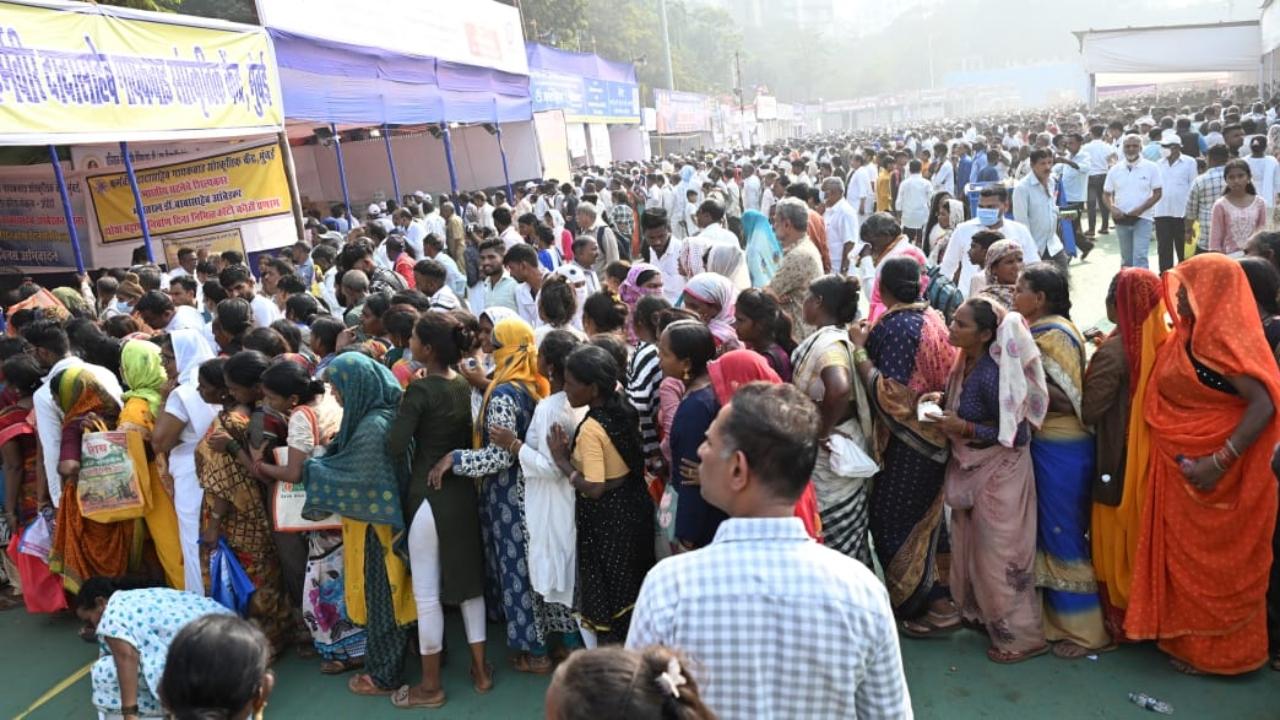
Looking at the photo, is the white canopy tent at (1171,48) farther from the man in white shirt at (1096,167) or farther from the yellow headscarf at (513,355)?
the yellow headscarf at (513,355)

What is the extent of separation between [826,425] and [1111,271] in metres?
8.18

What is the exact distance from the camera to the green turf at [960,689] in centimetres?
302

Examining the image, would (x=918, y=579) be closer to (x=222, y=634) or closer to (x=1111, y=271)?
(x=222, y=634)

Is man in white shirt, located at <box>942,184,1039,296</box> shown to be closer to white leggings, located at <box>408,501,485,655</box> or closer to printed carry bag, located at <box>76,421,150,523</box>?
white leggings, located at <box>408,501,485,655</box>

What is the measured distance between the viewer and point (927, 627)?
3.57m

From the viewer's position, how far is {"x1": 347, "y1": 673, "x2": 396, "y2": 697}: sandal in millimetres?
3600

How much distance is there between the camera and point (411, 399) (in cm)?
324

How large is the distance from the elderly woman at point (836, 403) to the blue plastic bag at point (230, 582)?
98.4 inches

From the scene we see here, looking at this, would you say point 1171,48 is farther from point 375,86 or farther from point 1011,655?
point 1011,655

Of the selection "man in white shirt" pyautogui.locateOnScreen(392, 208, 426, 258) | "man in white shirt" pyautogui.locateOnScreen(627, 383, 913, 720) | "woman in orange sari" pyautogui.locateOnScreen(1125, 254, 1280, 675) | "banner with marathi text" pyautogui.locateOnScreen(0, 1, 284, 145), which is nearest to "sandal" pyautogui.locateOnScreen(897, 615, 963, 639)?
"woman in orange sari" pyautogui.locateOnScreen(1125, 254, 1280, 675)

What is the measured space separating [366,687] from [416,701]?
0.28 m

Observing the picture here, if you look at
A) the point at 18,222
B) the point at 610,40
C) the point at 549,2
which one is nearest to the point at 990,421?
the point at 18,222

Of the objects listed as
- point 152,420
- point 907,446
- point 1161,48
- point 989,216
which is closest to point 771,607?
point 907,446

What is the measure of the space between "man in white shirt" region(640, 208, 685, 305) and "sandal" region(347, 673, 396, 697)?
3950mm
